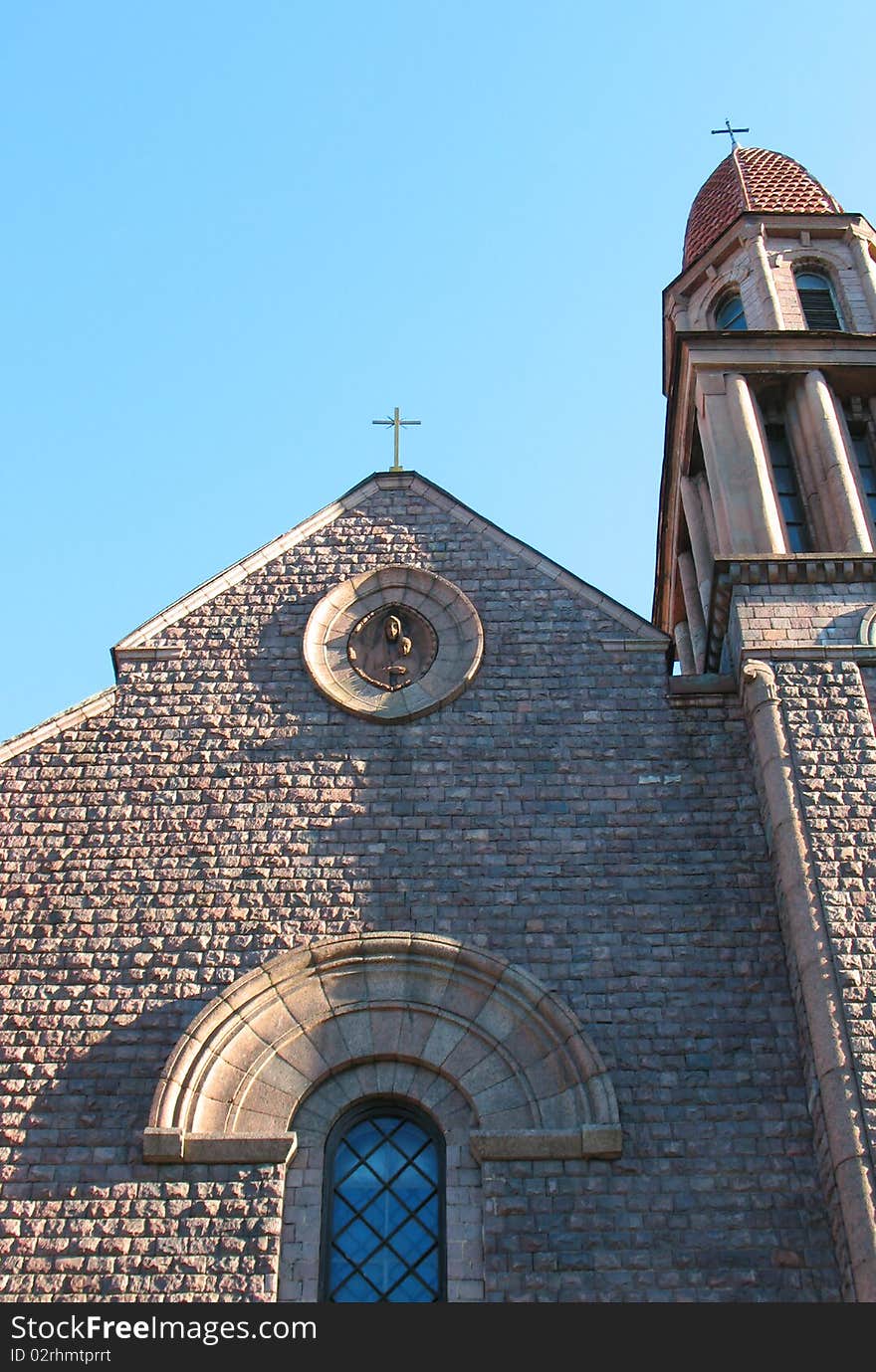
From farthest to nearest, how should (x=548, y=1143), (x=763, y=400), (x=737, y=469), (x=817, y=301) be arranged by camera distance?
(x=817, y=301) → (x=763, y=400) → (x=737, y=469) → (x=548, y=1143)

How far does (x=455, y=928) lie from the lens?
12.4 metres

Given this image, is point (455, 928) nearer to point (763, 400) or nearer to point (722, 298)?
point (763, 400)

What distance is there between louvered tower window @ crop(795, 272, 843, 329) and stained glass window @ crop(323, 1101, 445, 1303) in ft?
36.7

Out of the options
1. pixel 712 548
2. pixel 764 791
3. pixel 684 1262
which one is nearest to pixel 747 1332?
pixel 684 1262

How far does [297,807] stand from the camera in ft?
43.3

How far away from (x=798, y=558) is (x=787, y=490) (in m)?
1.94

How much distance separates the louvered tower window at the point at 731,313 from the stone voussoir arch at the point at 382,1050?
402 inches

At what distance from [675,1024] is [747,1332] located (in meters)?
2.84

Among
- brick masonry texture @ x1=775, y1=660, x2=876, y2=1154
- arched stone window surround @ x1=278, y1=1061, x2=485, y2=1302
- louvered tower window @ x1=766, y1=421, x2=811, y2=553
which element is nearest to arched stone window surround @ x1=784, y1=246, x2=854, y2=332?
louvered tower window @ x1=766, y1=421, x2=811, y2=553

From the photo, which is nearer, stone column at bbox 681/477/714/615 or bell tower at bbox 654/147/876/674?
bell tower at bbox 654/147/876/674

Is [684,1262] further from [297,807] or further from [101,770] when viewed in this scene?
[101,770]

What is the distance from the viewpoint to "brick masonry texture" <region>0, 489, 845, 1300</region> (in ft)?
35.0

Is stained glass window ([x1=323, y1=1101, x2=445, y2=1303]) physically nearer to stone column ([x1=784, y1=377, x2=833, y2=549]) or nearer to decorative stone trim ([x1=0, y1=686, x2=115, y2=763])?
decorative stone trim ([x1=0, y1=686, x2=115, y2=763])

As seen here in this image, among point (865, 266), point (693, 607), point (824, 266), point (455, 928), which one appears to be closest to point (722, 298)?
point (824, 266)
